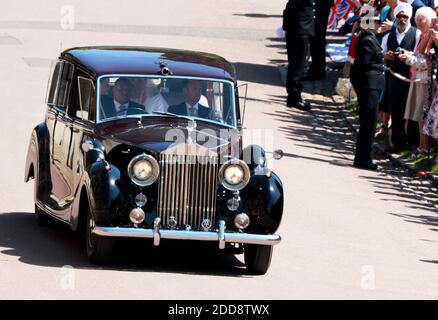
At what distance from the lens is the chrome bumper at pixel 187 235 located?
11844mm

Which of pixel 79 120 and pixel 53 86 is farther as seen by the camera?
pixel 53 86

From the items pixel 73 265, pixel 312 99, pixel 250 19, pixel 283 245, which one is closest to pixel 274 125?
pixel 312 99

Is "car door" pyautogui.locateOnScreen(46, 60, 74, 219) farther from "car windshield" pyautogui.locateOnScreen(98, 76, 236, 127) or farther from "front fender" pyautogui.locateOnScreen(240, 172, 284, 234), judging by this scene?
"front fender" pyautogui.locateOnScreen(240, 172, 284, 234)

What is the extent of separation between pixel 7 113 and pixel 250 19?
1465 cm

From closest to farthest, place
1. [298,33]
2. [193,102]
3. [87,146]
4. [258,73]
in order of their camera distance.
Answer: [87,146] → [193,102] → [298,33] → [258,73]

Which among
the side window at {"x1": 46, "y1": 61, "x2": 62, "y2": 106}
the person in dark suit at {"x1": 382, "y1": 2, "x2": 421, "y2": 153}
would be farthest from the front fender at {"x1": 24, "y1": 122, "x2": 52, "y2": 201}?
the person in dark suit at {"x1": 382, "y1": 2, "x2": 421, "y2": 153}

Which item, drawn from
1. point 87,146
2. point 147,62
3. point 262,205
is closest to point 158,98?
point 147,62

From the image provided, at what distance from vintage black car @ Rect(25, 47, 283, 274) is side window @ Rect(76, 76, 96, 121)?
0.04 ft

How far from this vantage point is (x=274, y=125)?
2242 centimetres

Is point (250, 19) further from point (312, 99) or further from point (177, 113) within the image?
point (177, 113)

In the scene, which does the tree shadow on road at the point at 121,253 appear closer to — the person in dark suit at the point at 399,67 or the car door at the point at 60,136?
A: the car door at the point at 60,136

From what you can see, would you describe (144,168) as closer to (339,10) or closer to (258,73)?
(258,73)

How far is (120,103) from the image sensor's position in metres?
13.2

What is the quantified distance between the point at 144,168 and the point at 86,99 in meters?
1.75
